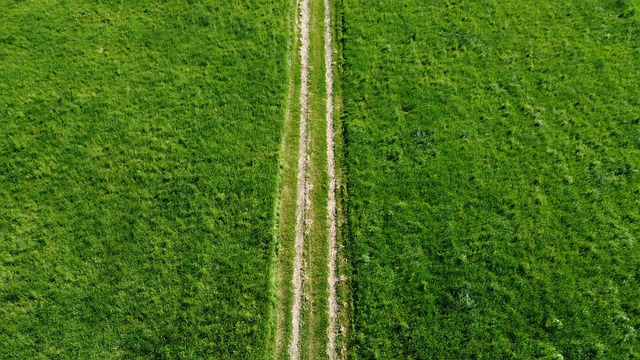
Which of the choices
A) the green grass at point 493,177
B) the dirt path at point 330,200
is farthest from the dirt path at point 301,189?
the green grass at point 493,177

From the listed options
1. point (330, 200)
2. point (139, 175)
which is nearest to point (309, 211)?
point (330, 200)

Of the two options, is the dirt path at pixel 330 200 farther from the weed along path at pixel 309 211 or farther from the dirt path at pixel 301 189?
the dirt path at pixel 301 189

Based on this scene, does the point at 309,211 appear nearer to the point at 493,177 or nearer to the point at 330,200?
the point at 330,200

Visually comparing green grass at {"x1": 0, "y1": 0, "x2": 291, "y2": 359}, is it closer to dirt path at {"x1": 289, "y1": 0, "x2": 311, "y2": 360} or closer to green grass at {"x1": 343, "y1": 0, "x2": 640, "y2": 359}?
dirt path at {"x1": 289, "y1": 0, "x2": 311, "y2": 360}

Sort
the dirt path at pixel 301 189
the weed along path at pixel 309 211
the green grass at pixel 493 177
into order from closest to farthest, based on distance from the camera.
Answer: the green grass at pixel 493 177 < the weed along path at pixel 309 211 < the dirt path at pixel 301 189

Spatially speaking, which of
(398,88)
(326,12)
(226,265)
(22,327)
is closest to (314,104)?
(398,88)

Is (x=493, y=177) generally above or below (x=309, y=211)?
above

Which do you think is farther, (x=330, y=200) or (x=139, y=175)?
(x=139, y=175)

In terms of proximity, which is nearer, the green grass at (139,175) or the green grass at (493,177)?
the green grass at (493,177)
